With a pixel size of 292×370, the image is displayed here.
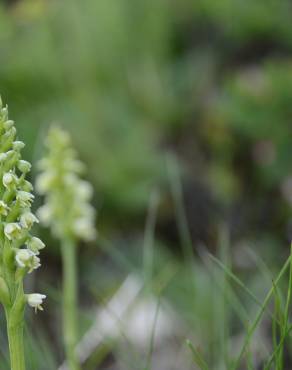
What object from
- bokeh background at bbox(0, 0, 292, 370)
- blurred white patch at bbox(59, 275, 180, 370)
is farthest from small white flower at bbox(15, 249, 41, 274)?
blurred white patch at bbox(59, 275, 180, 370)

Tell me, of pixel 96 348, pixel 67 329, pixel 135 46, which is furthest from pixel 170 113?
pixel 67 329

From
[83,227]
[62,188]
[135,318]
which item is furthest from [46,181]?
[135,318]

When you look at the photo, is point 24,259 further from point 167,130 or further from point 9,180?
point 167,130

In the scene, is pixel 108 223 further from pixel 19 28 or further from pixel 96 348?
pixel 19 28

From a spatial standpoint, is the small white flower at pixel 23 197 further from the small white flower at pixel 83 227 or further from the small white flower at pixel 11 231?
the small white flower at pixel 83 227

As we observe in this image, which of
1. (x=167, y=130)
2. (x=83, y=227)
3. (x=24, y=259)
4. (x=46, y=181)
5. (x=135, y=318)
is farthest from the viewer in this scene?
(x=167, y=130)

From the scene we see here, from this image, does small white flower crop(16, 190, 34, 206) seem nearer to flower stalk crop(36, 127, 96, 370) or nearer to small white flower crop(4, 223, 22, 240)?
small white flower crop(4, 223, 22, 240)

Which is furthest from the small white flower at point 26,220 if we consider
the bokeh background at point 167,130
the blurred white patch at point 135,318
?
the blurred white patch at point 135,318
